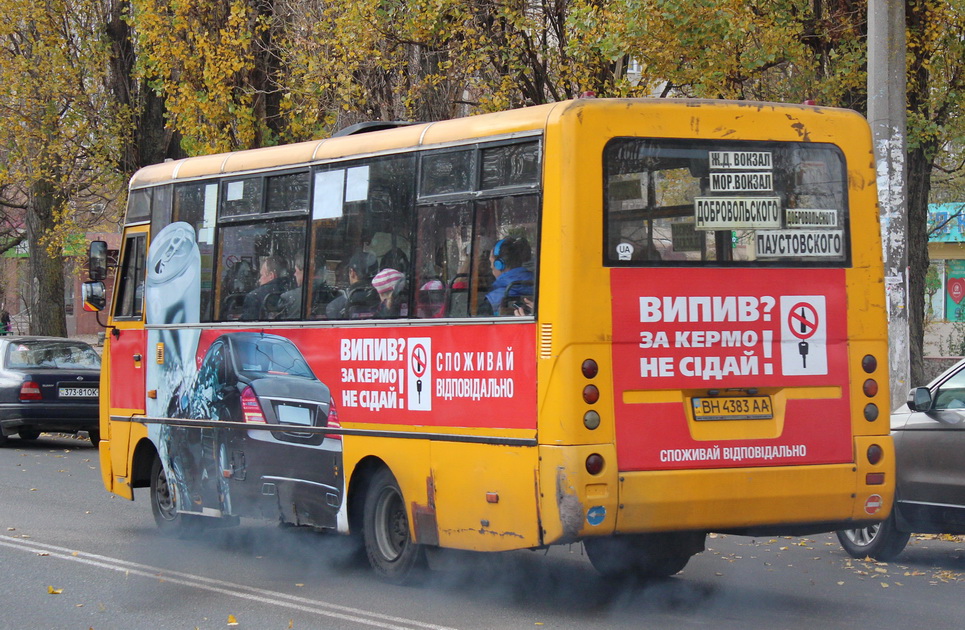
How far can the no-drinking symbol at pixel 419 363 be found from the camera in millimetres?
8062

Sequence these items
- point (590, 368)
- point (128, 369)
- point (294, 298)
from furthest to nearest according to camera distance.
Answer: point (128, 369) → point (294, 298) → point (590, 368)

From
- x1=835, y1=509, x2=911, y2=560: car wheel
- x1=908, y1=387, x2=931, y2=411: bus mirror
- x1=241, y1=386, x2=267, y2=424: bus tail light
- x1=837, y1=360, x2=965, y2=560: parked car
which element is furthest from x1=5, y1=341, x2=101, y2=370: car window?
x1=908, y1=387, x2=931, y2=411: bus mirror

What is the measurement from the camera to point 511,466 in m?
7.31

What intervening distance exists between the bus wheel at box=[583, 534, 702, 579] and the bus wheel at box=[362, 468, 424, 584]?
117cm

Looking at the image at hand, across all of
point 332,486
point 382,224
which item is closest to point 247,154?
point 382,224

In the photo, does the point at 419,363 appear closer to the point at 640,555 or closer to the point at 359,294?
the point at 359,294

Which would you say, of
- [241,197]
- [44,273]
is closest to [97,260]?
[241,197]

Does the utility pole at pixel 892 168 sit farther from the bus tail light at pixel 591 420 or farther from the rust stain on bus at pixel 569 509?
the rust stain on bus at pixel 569 509

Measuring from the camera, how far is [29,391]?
18688 mm

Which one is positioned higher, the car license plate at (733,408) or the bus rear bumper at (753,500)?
the car license plate at (733,408)

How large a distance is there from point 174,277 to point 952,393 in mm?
6132

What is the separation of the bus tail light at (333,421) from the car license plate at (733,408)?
2.65m

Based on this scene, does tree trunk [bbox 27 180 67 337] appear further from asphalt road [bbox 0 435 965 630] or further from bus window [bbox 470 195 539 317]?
bus window [bbox 470 195 539 317]

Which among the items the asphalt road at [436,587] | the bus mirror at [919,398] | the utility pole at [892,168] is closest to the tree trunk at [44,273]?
the asphalt road at [436,587]
